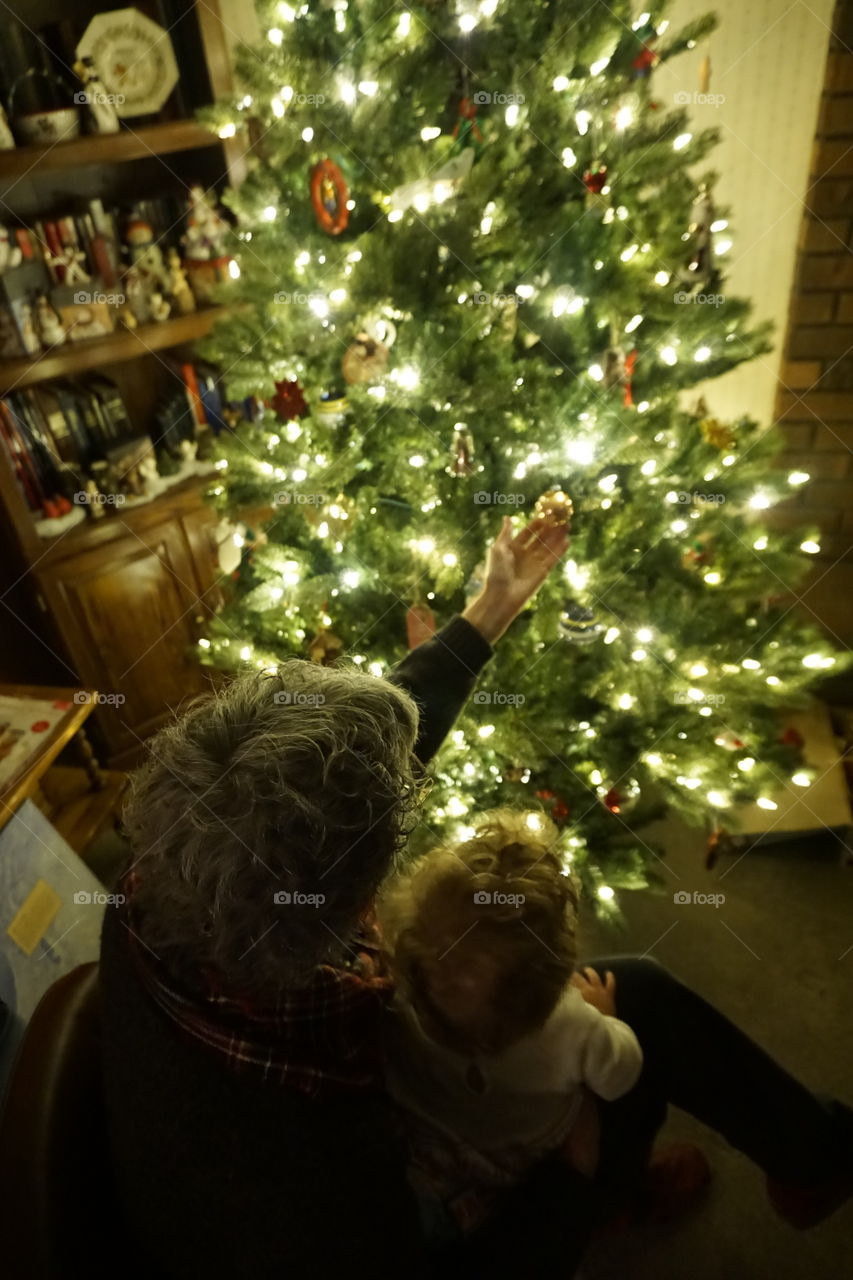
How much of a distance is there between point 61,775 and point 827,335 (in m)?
2.38

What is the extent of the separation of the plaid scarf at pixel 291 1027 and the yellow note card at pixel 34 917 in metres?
0.92

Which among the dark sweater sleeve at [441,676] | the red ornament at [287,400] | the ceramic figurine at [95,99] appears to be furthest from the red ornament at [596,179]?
the ceramic figurine at [95,99]

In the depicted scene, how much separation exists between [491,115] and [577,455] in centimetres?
54

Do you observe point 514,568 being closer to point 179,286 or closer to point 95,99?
point 179,286

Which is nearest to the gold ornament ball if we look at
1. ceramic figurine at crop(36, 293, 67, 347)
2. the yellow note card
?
the yellow note card

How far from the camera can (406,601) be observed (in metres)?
1.58

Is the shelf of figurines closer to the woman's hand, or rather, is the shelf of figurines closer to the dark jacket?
the woman's hand

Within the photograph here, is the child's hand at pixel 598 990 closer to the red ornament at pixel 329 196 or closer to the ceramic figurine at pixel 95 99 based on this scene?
the red ornament at pixel 329 196

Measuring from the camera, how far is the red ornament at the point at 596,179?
1.31 metres

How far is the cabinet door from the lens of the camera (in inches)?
83.1

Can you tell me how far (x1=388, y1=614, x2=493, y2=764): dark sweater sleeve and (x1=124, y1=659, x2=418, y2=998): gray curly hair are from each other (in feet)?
1.09

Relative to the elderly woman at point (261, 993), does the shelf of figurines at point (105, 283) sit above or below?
above

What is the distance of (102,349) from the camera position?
6.44 ft

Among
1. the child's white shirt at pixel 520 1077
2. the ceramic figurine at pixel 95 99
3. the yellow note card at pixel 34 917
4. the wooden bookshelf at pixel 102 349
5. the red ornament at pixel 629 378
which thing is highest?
the ceramic figurine at pixel 95 99
